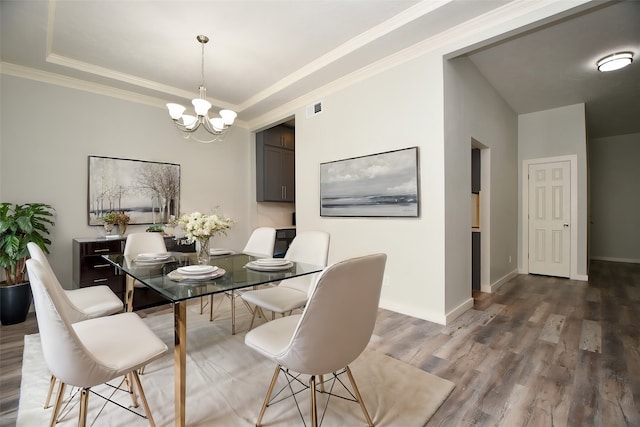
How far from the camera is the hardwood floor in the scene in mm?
1610

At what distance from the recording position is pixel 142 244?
287 centimetres

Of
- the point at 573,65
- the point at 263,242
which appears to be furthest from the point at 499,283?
the point at 263,242

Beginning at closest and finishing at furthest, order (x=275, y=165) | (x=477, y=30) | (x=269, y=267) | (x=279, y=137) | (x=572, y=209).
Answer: (x=269, y=267), (x=477, y=30), (x=572, y=209), (x=275, y=165), (x=279, y=137)

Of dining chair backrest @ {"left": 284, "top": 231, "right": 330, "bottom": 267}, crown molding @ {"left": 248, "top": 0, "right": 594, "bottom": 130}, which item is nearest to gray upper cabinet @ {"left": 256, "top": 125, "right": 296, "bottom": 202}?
crown molding @ {"left": 248, "top": 0, "right": 594, "bottom": 130}

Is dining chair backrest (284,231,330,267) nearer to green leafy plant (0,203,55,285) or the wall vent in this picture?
the wall vent

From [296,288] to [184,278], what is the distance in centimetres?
112

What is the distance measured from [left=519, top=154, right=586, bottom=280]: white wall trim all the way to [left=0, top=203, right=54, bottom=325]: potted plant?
272 inches

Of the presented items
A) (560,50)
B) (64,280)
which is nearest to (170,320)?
(64,280)

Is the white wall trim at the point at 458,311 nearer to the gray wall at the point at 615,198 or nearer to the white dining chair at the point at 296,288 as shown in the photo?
the white dining chair at the point at 296,288

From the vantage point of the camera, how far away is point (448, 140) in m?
2.90

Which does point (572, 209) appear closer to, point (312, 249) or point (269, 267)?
point (312, 249)

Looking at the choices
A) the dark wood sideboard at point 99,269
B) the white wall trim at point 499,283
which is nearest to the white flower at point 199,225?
the dark wood sideboard at point 99,269

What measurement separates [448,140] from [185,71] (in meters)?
3.15

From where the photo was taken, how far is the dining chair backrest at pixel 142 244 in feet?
9.12
